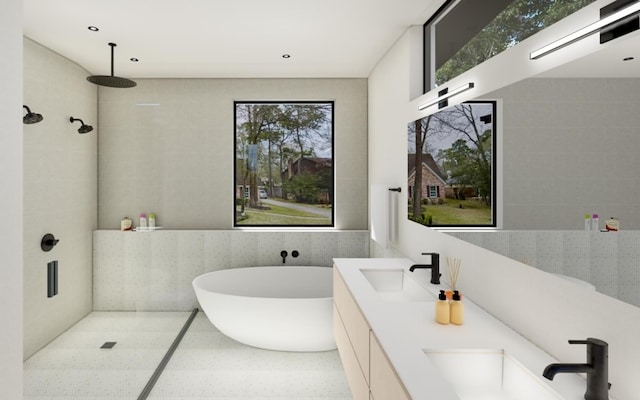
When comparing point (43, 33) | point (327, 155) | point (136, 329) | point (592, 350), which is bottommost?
point (136, 329)

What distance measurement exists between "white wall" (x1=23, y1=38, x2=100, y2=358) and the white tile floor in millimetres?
216

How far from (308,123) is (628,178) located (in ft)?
12.9

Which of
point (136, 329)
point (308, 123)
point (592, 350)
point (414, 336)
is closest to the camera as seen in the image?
point (592, 350)

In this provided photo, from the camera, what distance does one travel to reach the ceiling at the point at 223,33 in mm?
3018

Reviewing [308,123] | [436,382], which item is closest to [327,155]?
[308,123]

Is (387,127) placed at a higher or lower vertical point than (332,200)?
higher

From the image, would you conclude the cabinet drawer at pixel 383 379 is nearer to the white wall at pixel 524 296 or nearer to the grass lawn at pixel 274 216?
the white wall at pixel 524 296

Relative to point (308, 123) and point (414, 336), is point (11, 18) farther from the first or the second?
point (308, 123)

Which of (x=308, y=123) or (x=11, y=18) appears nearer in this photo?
(x=11, y=18)

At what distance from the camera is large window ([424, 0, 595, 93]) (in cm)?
172

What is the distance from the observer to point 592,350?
129 cm

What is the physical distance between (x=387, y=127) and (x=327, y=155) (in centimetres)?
117

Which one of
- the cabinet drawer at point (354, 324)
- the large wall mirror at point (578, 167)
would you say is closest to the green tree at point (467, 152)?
the large wall mirror at point (578, 167)

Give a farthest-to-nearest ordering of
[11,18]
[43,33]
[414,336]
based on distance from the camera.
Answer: [43,33] < [414,336] < [11,18]
